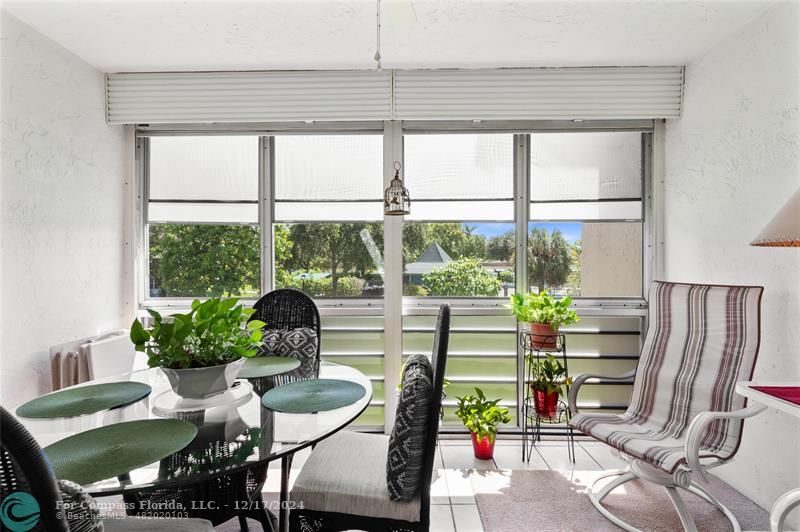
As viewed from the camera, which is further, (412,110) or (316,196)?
(316,196)

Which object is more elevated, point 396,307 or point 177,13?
point 177,13

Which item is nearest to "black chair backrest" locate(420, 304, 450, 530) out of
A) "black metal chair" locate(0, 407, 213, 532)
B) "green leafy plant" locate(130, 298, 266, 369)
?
"green leafy plant" locate(130, 298, 266, 369)

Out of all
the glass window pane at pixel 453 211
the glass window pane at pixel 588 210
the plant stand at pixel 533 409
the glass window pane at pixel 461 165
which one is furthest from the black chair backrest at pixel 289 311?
the glass window pane at pixel 588 210

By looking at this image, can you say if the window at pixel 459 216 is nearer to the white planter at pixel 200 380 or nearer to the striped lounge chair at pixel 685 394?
the striped lounge chair at pixel 685 394

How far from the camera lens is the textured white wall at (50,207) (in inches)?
86.4

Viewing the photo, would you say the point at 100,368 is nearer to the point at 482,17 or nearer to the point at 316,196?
the point at 316,196

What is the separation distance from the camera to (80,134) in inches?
105

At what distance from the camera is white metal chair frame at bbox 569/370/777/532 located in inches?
68.4

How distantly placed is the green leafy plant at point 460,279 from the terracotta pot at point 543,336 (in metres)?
0.53

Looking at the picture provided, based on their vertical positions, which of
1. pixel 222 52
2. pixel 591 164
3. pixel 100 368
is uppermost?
pixel 222 52

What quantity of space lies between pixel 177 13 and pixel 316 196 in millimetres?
1360

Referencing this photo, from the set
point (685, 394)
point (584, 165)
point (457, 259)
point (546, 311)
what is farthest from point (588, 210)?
point (685, 394)

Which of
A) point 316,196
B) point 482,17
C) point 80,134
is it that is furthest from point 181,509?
point 482,17

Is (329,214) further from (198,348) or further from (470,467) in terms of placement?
(470,467)
